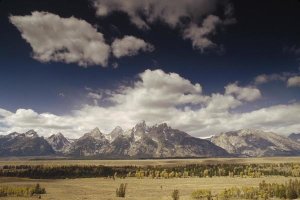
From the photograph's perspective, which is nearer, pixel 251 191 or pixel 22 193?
pixel 251 191

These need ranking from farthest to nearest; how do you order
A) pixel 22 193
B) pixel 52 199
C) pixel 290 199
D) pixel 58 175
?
pixel 58 175 → pixel 22 193 → pixel 52 199 → pixel 290 199

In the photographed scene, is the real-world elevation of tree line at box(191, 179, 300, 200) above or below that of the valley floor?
above

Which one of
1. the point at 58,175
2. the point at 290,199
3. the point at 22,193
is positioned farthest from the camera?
the point at 58,175

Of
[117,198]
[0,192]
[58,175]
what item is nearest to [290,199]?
[117,198]

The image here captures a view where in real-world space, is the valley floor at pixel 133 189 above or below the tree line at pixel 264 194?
below

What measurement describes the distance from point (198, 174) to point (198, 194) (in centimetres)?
10121

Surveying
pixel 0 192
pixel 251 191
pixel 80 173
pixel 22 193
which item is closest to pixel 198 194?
pixel 251 191

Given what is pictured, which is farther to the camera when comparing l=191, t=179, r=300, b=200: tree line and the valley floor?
the valley floor

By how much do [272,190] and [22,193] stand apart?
61.1 metres

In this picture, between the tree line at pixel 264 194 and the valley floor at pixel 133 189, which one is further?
the valley floor at pixel 133 189

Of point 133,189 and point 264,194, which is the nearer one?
point 264,194

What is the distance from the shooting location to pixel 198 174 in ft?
599

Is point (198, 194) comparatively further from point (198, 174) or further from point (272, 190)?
point (198, 174)

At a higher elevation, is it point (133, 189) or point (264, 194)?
point (264, 194)
